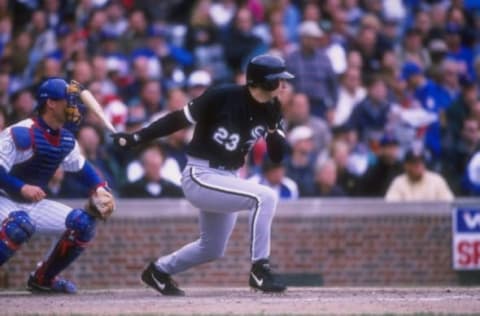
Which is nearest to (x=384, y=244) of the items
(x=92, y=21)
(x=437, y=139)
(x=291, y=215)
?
(x=291, y=215)

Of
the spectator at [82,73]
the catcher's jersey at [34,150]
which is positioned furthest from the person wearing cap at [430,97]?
the catcher's jersey at [34,150]

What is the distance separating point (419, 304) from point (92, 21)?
8612mm

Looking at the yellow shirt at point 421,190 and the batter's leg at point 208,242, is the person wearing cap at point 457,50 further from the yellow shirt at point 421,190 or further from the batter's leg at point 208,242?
the batter's leg at point 208,242

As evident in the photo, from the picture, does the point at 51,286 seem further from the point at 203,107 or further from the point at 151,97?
the point at 151,97

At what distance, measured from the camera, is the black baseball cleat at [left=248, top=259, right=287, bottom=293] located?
11.0 metres

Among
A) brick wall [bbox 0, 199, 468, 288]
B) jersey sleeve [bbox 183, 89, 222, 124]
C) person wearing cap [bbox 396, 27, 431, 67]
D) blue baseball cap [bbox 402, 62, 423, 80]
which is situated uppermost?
jersey sleeve [bbox 183, 89, 222, 124]

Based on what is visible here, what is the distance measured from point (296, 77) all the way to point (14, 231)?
6.94m

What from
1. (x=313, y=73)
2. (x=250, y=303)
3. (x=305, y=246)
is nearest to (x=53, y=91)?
(x=250, y=303)

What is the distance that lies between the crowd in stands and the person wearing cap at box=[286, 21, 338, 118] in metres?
0.02

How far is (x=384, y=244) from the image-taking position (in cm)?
1591

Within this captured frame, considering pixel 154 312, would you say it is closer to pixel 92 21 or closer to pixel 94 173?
pixel 94 173

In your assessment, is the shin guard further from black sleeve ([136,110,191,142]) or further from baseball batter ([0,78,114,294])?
black sleeve ([136,110,191,142])

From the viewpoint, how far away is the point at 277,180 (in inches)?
613

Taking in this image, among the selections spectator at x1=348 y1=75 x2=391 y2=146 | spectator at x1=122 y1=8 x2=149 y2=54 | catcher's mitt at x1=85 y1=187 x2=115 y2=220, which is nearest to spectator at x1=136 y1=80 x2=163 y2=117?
spectator at x1=122 y1=8 x2=149 y2=54
